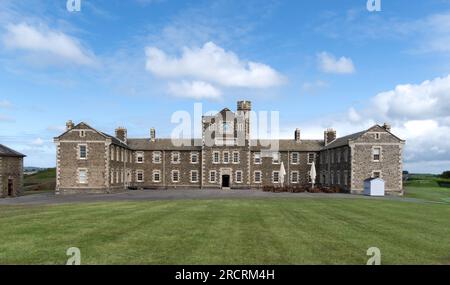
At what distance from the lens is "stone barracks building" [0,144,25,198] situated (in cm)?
4259

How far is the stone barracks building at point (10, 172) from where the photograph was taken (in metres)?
42.6

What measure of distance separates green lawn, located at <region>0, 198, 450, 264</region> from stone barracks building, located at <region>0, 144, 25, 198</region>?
27025 millimetres

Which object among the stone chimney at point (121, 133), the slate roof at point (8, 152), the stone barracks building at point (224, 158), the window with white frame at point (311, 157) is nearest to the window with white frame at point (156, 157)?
the stone barracks building at point (224, 158)

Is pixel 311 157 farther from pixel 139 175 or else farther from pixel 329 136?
pixel 139 175

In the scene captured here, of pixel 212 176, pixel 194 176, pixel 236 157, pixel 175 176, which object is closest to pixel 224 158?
pixel 236 157

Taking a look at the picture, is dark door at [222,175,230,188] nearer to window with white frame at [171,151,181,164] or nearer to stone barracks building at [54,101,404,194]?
stone barracks building at [54,101,404,194]

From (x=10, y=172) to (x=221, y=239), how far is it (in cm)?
3967

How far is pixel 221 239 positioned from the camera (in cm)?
1330
